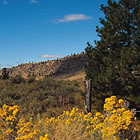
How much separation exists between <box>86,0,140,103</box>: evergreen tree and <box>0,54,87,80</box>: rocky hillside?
37963mm

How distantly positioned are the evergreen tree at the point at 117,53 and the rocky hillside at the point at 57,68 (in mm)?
37963

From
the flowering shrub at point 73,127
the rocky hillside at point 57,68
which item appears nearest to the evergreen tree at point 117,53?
the flowering shrub at point 73,127

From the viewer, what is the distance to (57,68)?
2388 inches

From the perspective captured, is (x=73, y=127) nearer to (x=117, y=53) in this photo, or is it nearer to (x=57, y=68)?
(x=117, y=53)

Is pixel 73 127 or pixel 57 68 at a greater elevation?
pixel 57 68

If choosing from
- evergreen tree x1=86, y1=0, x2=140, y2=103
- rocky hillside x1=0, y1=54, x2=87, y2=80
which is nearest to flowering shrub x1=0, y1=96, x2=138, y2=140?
evergreen tree x1=86, y1=0, x2=140, y2=103

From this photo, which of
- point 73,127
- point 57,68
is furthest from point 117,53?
point 57,68

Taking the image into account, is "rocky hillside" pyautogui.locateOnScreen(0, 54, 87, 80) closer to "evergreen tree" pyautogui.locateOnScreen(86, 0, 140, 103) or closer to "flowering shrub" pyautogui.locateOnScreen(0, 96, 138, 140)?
"evergreen tree" pyautogui.locateOnScreen(86, 0, 140, 103)

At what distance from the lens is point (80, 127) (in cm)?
540

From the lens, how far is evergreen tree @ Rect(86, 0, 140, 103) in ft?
31.9

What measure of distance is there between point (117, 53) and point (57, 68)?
50.6 m

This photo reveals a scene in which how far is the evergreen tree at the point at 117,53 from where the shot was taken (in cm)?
971

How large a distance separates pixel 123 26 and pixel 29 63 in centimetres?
6834

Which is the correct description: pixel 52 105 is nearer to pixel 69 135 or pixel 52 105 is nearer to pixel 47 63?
pixel 69 135
